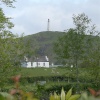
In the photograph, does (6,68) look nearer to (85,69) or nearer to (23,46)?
(23,46)

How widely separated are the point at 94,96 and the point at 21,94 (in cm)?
36

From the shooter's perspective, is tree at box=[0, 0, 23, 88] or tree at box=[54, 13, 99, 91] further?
tree at box=[54, 13, 99, 91]

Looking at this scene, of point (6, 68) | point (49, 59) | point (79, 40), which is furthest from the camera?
point (49, 59)

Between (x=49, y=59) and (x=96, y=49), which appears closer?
(x=96, y=49)

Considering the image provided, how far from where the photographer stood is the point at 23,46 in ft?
61.3

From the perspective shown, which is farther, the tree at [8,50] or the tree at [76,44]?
the tree at [76,44]

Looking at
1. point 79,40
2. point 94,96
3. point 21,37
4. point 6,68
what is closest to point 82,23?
point 79,40

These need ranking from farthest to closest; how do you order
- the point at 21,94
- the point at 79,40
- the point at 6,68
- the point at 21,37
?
the point at 79,40
the point at 21,37
the point at 6,68
the point at 21,94

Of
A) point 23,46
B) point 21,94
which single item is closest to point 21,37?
point 23,46

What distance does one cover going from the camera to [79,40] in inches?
1002

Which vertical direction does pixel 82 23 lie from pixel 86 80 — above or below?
above

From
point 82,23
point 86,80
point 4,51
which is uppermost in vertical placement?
point 82,23

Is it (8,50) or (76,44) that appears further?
(76,44)

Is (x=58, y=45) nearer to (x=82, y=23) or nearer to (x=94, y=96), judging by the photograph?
(x=82, y=23)
